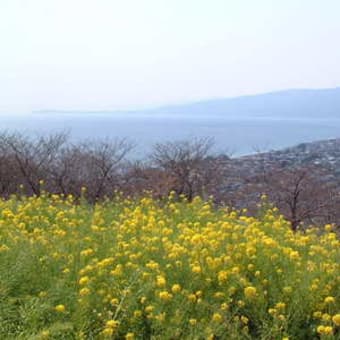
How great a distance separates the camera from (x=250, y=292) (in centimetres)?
435

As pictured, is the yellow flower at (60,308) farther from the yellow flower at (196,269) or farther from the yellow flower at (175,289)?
the yellow flower at (196,269)

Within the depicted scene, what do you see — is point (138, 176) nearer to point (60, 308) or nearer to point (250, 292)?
point (250, 292)

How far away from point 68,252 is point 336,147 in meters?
49.8

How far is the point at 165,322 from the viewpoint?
159 inches

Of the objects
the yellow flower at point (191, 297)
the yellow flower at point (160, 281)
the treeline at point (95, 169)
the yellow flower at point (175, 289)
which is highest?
the yellow flower at point (160, 281)

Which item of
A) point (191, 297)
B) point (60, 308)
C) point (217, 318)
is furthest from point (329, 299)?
point (60, 308)

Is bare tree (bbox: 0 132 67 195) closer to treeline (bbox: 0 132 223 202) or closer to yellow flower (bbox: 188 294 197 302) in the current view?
treeline (bbox: 0 132 223 202)

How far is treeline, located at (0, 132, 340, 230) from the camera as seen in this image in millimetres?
20938

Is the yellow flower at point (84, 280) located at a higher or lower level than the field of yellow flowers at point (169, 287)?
higher

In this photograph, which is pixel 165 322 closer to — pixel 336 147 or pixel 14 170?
pixel 14 170

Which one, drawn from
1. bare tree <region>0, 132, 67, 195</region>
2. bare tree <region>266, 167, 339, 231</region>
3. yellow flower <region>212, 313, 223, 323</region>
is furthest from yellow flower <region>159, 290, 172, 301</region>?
bare tree <region>0, 132, 67, 195</region>

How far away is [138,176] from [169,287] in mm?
18785

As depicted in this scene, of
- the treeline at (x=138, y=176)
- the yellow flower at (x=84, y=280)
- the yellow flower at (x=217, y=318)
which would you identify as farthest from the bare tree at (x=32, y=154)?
the yellow flower at (x=217, y=318)

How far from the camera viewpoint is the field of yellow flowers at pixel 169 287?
4.03m
